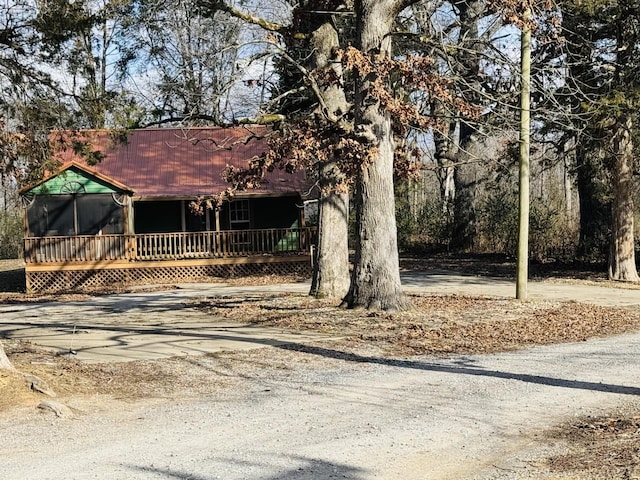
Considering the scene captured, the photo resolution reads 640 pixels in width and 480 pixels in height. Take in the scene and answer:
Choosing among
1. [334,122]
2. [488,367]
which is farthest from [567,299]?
[488,367]

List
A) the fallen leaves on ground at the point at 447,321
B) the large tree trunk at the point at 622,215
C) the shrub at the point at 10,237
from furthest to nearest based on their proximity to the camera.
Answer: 1. the shrub at the point at 10,237
2. the large tree trunk at the point at 622,215
3. the fallen leaves on ground at the point at 447,321

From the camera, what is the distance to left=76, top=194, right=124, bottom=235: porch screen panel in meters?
26.2

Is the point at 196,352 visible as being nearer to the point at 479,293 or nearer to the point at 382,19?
the point at 382,19

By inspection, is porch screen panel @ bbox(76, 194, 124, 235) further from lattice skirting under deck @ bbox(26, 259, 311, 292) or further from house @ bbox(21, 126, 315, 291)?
lattice skirting under deck @ bbox(26, 259, 311, 292)

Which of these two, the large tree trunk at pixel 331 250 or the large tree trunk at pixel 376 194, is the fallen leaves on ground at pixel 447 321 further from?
the large tree trunk at pixel 331 250

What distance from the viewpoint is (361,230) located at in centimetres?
1484

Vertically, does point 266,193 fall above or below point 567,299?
above

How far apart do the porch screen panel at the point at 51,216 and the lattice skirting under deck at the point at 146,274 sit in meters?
1.77

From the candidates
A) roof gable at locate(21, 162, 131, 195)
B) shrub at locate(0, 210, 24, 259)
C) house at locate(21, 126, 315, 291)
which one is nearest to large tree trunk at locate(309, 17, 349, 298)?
house at locate(21, 126, 315, 291)

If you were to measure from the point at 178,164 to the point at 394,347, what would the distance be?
63.6 feet

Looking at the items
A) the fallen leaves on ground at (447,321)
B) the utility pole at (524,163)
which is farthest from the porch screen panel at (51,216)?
the utility pole at (524,163)

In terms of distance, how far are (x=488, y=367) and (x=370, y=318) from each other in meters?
4.34

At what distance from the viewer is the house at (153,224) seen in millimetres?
25562

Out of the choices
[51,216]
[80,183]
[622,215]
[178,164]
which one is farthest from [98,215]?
[622,215]
